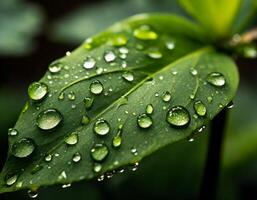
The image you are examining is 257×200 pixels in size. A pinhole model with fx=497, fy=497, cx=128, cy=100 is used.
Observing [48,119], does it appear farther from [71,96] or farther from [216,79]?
[216,79]

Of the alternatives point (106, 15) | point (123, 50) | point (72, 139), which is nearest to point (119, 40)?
point (123, 50)

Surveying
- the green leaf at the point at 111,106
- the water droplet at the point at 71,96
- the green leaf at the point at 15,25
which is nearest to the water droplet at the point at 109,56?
the green leaf at the point at 111,106

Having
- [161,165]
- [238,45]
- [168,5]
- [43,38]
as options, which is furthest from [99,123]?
A: [43,38]

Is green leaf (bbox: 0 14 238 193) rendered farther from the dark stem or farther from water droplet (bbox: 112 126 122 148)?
the dark stem

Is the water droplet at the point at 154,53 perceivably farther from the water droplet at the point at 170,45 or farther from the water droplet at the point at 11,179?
the water droplet at the point at 11,179

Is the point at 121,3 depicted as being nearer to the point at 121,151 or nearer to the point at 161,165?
the point at 161,165

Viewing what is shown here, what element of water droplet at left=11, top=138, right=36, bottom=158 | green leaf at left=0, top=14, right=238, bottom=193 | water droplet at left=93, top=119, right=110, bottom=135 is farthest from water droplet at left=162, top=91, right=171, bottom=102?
water droplet at left=11, top=138, right=36, bottom=158

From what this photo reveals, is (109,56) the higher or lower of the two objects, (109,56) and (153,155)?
the higher
